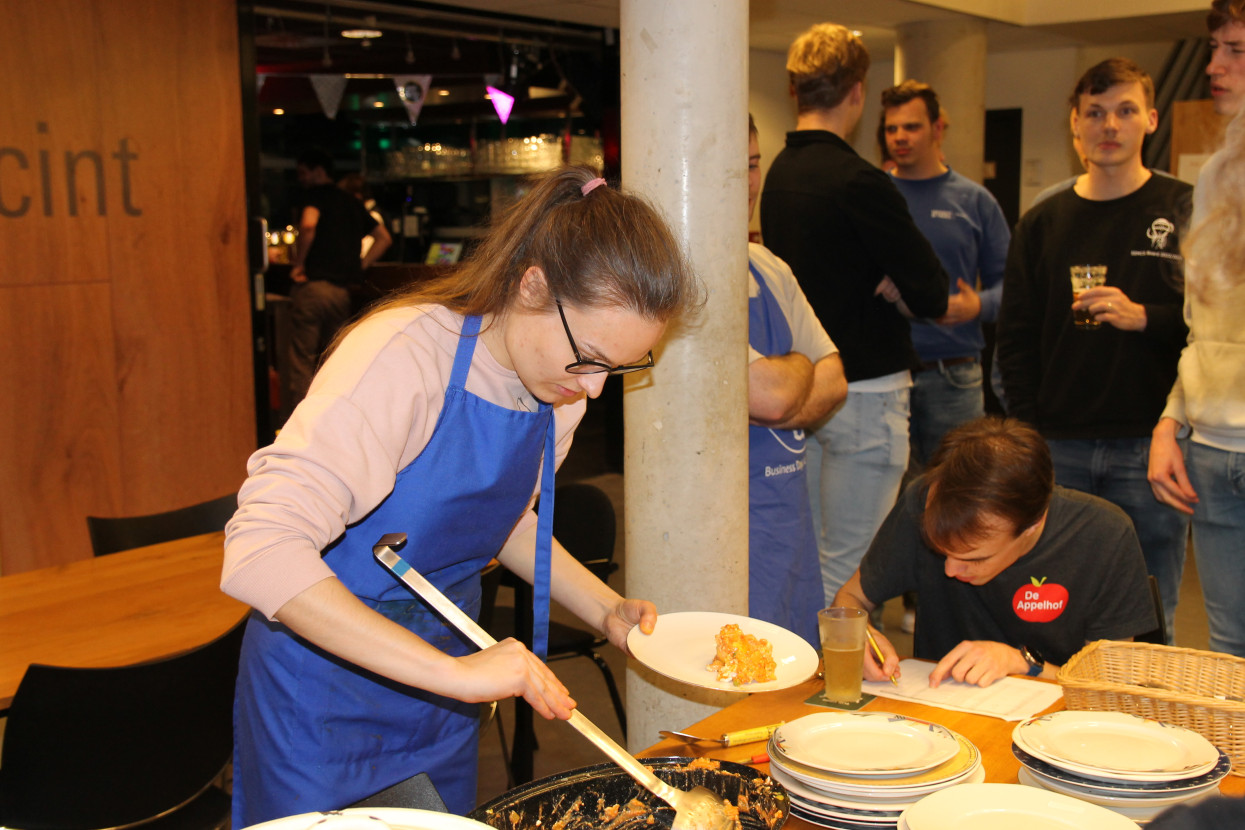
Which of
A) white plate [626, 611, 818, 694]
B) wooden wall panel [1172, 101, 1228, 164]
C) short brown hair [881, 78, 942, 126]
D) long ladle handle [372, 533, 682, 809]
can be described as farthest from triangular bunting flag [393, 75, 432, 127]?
long ladle handle [372, 533, 682, 809]

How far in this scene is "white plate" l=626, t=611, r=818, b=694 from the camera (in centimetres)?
162

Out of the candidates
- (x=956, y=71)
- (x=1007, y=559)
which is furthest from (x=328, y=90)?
(x=1007, y=559)

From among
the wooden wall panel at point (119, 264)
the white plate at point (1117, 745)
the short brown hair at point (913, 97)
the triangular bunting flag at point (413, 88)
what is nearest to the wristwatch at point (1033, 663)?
the white plate at point (1117, 745)

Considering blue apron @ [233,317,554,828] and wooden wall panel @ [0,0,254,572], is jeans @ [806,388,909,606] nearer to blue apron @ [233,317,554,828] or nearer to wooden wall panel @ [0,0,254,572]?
blue apron @ [233,317,554,828]

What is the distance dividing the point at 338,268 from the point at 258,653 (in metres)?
6.60

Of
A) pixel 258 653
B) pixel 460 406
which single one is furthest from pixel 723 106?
pixel 258 653

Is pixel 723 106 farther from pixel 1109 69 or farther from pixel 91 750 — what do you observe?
pixel 91 750

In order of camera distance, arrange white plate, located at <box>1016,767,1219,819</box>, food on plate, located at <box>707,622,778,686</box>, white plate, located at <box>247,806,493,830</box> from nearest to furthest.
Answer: white plate, located at <box>247,806,493,830</box>, white plate, located at <box>1016,767,1219,819</box>, food on plate, located at <box>707,622,778,686</box>

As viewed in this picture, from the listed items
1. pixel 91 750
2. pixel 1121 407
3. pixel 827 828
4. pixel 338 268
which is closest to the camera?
pixel 827 828

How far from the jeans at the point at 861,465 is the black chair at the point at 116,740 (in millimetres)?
1761

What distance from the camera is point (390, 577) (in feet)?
5.14

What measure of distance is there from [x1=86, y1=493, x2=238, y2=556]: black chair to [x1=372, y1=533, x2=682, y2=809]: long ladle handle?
78.3 inches

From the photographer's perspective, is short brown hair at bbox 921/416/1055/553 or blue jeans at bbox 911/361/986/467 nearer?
short brown hair at bbox 921/416/1055/553

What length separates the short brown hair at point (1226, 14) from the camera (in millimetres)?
2344
